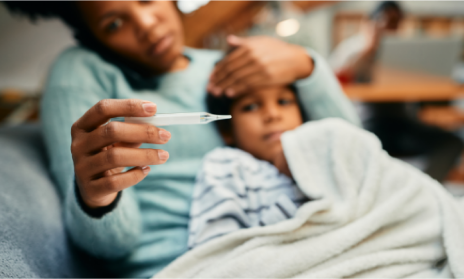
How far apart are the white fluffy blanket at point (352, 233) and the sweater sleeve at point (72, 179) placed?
3.7 inches

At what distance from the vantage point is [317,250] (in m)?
0.35

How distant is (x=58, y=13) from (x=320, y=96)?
0.55 meters

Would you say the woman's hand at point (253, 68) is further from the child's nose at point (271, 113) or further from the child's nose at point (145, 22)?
the child's nose at point (145, 22)

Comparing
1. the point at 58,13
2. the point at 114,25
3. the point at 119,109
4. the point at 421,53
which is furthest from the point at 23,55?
the point at 421,53

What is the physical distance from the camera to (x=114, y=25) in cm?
45

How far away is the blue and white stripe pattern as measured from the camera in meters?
0.41

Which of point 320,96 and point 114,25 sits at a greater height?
point 114,25

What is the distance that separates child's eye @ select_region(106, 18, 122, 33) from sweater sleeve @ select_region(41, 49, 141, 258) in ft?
0.33

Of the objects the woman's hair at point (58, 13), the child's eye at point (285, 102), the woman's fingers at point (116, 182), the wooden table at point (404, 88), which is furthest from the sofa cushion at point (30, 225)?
the wooden table at point (404, 88)

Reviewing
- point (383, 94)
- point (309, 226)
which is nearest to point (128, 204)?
point (309, 226)

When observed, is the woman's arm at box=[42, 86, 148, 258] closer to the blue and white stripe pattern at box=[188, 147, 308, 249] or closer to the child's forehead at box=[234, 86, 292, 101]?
the blue and white stripe pattern at box=[188, 147, 308, 249]

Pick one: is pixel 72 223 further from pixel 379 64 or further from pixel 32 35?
pixel 379 64

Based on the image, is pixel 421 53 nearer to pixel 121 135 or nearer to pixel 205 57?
pixel 205 57

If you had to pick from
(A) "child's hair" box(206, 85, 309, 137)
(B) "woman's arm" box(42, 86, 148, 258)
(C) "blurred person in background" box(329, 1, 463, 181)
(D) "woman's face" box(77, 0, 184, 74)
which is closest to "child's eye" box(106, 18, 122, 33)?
(D) "woman's face" box(77, 0, 184, 74)
